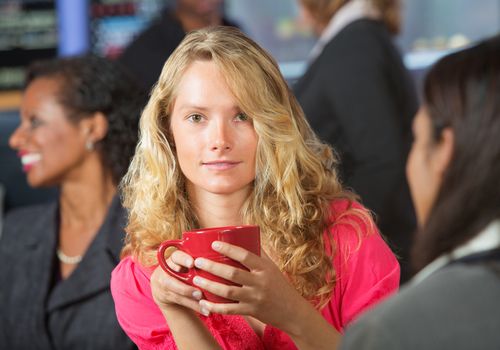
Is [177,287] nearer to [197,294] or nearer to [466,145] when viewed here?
[197,294]

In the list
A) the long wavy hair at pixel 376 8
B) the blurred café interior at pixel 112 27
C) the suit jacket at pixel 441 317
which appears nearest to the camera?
the suit jacket at pixel 441 317

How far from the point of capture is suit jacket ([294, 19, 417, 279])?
8.42ft

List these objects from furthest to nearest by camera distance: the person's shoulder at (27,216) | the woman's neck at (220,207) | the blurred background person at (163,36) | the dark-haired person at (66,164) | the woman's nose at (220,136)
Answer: the blurred background person at (163,36) → the person's shoulder at (27,216) → the dark-haired person at (66,164) → the woman's neck at (220,207) → the woman's nose at (220,136)

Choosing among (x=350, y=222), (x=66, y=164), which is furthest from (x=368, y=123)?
(x=350, y=222)

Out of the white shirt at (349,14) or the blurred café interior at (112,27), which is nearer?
the white shirt at (349,14)

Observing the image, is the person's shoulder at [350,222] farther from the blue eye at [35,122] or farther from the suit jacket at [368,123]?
the blue eye at [35,122]

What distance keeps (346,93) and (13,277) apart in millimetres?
1017

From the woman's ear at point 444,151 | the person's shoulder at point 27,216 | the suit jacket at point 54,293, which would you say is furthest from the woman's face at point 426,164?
the person's shoulder at point 27,216

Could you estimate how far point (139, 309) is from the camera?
5.55 feet

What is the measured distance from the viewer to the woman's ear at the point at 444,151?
3.67 ft

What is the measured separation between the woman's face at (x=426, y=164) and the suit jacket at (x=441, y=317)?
0.15 metres

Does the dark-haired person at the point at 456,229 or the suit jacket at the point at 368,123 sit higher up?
the dark-haired person at the point at 456,229

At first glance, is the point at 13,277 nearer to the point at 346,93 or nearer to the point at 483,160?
the point at 346,93

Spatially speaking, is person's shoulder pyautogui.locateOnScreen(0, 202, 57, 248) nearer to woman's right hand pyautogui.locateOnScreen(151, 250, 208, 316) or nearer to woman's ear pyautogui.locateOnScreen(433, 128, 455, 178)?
woman's right hand pyautogui.locateOnScreen(151, 250, 208, 316)
